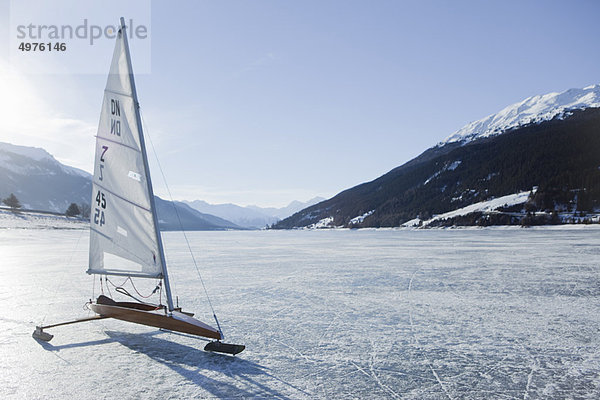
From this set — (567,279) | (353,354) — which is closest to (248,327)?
(353,354)

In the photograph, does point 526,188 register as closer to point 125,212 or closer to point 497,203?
point 497,203

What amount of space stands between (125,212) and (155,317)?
8.92 ft

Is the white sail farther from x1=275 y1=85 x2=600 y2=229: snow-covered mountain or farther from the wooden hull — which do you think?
x1=275 y1=85 x2=600 y2=229: snow-covered mountain

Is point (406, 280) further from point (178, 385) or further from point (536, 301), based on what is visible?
point (178, 385)

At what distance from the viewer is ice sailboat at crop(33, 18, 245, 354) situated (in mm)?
8336

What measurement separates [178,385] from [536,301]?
1183 cm

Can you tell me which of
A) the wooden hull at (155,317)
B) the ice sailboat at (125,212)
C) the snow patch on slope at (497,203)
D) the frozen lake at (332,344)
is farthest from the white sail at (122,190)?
the snow patch on slope at (497,203)

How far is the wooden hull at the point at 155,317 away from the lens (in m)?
8.01

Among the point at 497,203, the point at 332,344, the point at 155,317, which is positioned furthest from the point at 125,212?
the point at 497,203

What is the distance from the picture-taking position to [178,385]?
6270 millimetres

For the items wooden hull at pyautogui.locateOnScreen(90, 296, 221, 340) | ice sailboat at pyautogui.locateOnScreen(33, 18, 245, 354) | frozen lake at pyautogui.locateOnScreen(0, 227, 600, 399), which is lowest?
frozen lake at pyautogui.locateOnScreen(0, 227, 600, 399)

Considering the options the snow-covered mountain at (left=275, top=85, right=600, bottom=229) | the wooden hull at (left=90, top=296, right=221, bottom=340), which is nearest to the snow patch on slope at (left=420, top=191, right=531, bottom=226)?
the snow-covered mountain at (left=275, top=85, right=600, bottom=229)

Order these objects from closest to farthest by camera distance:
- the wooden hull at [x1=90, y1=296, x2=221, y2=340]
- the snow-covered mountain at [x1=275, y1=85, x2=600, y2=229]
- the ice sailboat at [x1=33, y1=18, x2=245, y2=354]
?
the wooden hull at [x1=90, y1=296, x2=221, y2=340] → the ice sailboat at [x1=33, y1=18, x2=245, y2=354] → the snow-covered mountain at [x1=275, y1=85, x2=600, y2=229]

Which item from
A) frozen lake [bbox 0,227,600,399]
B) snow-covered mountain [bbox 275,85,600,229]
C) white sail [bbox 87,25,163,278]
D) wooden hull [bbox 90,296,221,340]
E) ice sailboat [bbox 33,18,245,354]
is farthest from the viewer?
snow-covered mountain [bbox 275,85,600,229]
